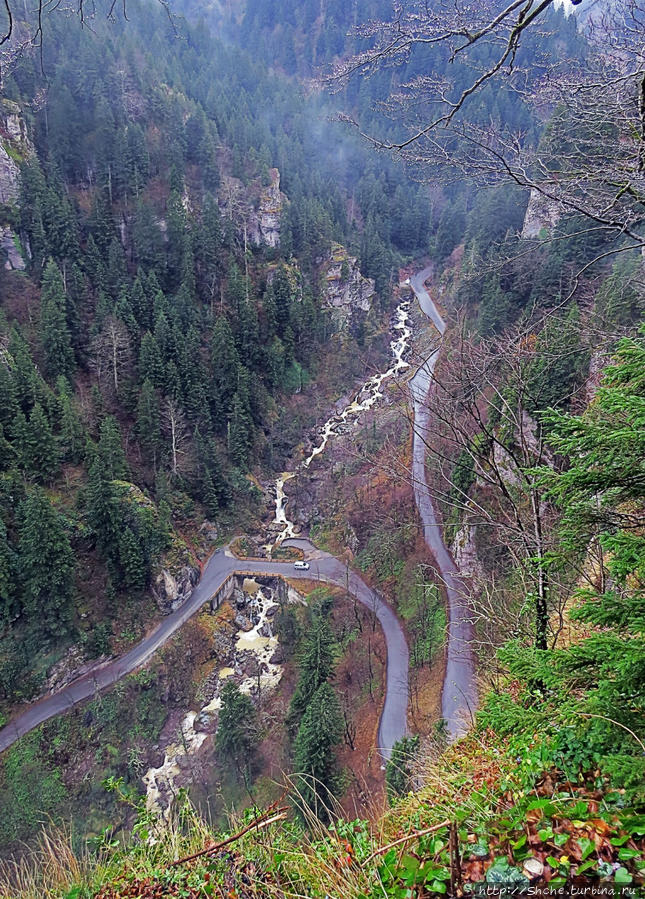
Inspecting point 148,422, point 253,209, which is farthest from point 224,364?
point 253,209

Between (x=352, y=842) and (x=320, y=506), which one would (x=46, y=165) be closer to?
(x=320, y=506)

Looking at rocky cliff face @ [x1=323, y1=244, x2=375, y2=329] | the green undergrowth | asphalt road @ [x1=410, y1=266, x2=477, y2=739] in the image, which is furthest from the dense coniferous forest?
rocky cliff face @ [x1=323, y1=244, x2=375, y2=329]

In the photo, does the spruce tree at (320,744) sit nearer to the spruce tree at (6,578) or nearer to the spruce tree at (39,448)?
the spruce tree at (6,578)

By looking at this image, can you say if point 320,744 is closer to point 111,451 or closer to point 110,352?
point 111,451

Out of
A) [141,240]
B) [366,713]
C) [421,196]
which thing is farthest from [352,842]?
[421,196]

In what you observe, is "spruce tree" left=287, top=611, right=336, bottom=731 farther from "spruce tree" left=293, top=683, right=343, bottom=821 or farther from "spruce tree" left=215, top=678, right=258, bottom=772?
"spruce tree" left=215, top=678, right=258, bottom=772
